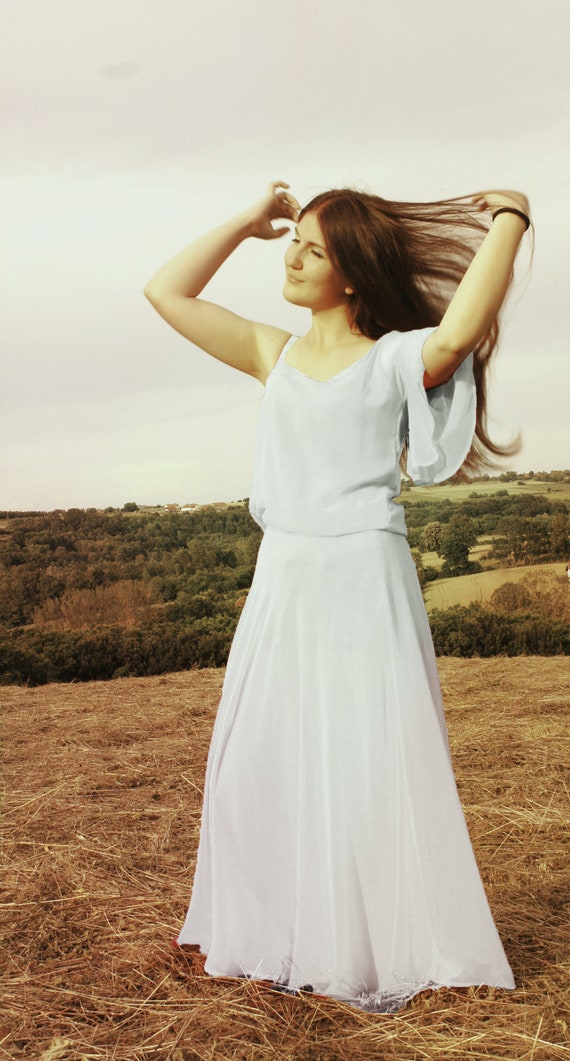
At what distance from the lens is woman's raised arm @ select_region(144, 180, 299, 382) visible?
251 centimetres

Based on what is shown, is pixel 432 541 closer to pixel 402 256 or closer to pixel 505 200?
pixel 402 256

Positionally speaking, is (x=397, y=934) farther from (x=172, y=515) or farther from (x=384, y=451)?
(x=172, y=515)

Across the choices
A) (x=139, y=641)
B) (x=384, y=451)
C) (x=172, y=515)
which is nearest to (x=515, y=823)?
(x=384, y=451)

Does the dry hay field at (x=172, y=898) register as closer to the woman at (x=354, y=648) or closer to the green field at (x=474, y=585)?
the woman at (x=354, y=648)

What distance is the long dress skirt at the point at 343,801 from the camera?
87.6 inches

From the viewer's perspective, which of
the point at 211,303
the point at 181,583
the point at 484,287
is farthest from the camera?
the point at 181,583

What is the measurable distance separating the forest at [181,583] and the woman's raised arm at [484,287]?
661cm

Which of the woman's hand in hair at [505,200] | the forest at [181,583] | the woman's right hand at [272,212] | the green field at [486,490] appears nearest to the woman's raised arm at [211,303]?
the woman's right hand at [272,212]

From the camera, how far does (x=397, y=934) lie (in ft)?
7.31

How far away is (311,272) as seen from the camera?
2398 millimetres

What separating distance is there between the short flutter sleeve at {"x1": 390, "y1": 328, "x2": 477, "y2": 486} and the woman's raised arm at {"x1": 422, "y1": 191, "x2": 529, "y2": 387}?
10 cm

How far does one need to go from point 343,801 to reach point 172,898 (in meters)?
1.49

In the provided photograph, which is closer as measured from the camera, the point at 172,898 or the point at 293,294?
the point at 293,294

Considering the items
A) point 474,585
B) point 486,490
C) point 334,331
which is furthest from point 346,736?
point 486,490
